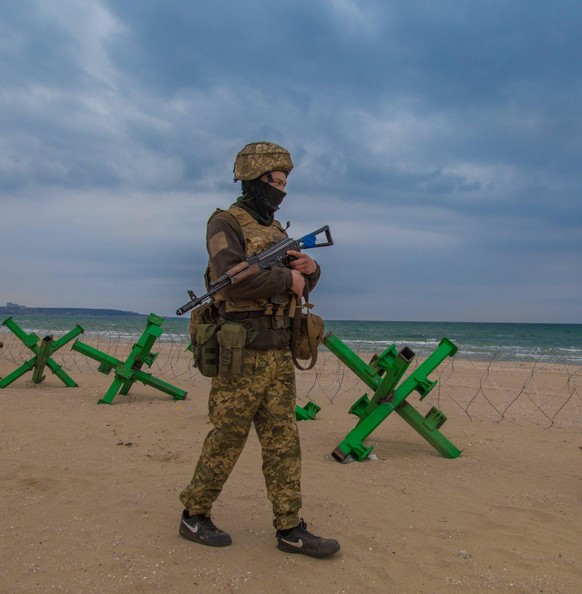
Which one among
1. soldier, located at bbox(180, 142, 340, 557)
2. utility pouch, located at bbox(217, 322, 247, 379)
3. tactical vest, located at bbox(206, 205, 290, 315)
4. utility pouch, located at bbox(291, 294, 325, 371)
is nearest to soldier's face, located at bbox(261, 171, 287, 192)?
soldier, located at bbox(180, 142, 340, 557)

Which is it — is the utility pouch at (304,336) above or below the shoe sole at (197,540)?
above

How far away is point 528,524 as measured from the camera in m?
4.16

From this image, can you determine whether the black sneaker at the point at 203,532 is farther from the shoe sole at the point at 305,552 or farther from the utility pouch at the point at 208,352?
the utility pouch at the point at 208,352

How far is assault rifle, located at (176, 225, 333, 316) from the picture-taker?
327cm

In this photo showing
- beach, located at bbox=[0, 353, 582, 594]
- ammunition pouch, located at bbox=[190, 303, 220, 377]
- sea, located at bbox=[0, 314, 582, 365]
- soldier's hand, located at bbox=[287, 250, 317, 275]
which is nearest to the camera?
beach, located at bbox=[0, 353, 582, 594]

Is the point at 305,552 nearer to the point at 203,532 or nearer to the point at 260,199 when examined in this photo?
the point at 203,532

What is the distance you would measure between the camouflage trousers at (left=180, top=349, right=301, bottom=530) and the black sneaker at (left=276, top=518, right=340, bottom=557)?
7 cm

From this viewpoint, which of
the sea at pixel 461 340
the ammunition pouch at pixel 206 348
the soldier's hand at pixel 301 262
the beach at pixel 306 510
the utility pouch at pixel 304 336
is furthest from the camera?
the sea at pixel 461 340

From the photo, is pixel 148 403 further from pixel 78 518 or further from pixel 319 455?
pixel 78 518

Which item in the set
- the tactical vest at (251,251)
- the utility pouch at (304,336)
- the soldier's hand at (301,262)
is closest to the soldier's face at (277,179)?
the tactical vest at (251,251)

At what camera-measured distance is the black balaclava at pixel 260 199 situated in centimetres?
361

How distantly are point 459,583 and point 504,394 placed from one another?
28.9ft

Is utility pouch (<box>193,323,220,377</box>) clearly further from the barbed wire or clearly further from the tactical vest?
the barbed wire

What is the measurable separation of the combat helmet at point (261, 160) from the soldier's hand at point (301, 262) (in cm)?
55
